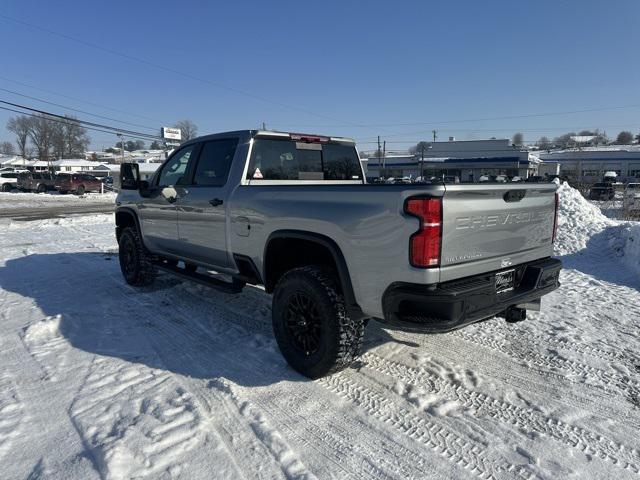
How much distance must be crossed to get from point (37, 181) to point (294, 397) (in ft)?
127

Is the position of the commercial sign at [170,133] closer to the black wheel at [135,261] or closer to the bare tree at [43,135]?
the black wheel at [135,261]

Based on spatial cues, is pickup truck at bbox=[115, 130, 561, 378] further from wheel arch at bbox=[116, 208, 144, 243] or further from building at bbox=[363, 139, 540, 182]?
building at bbox=[363, 139, 540, 182]

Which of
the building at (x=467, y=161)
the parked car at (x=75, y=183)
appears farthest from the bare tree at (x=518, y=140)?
the parked car at (x=75, y=183)

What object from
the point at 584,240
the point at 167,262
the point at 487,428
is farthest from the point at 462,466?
the point at 584,240

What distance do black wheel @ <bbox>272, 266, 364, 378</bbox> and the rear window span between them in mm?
1396

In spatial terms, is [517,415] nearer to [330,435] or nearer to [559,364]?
[559,364]

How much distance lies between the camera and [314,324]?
3584mm

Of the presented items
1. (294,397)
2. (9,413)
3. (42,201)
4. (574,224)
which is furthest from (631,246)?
(42,201)

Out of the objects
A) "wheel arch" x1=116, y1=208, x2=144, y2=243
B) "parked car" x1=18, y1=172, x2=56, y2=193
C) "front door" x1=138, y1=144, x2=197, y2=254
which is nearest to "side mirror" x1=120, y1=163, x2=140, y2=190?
"front door" x1=138, y1=144, x2=197, y2=254

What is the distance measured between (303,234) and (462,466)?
196 cm

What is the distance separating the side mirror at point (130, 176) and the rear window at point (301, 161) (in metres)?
2.38

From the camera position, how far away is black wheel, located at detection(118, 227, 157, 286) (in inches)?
242

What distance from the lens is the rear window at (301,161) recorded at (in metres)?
4.54

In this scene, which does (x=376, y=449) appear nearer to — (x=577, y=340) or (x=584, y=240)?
(x=577, y=340)
